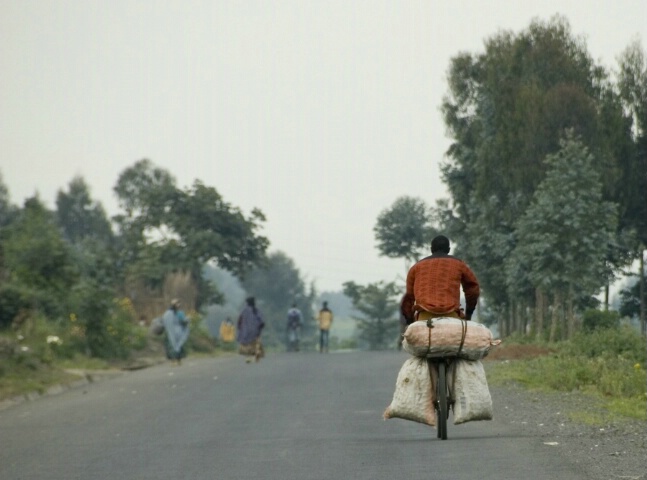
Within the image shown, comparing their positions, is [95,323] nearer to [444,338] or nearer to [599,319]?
[599,319]

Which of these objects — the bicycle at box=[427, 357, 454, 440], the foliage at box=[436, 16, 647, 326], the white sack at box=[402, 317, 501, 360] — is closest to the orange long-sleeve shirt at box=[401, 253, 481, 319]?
the white sack at box=[402, 317, 501, 360]

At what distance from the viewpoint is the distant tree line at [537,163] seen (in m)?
45.1

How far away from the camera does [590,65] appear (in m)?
56.5

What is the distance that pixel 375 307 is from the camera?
108m

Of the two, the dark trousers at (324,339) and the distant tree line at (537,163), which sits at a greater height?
the distant tree line at (537,163)

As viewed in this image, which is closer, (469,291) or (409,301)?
(469,291)

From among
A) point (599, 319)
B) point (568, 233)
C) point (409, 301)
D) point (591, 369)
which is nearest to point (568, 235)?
point (568, 233)

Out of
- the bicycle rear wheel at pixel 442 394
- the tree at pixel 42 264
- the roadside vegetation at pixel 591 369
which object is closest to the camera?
the bicycle rear wheel at pixel 442 394

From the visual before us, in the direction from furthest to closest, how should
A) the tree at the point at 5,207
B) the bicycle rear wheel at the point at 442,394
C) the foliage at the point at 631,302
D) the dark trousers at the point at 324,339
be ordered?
the tree at the point at 5,207 → the foliage at the point at 631,302 → the dark trousers at the point at 324,339 → the bicycle rear wheel at the point at 442,394

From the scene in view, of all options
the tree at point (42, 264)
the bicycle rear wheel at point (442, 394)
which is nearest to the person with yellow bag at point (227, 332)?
the tree at point (42, 264)

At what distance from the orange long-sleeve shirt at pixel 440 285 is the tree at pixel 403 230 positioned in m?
66.5

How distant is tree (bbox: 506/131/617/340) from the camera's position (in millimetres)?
43125

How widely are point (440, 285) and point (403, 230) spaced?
6706 centimetres

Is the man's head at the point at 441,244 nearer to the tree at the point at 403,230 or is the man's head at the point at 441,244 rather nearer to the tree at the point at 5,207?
the tree at the point at 403,230
